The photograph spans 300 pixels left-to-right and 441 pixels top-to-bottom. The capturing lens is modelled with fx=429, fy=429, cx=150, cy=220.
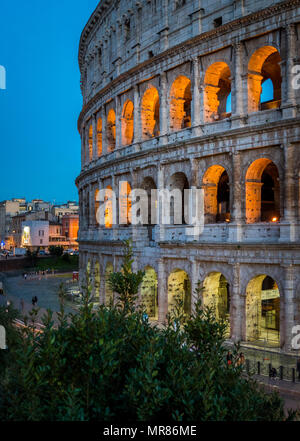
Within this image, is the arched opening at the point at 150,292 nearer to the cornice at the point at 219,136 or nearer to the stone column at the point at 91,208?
the cornice at the point at 219,136

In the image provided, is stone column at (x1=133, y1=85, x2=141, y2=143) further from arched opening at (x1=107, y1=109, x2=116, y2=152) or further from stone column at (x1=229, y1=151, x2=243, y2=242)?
stone column at (x1=229, y1=151, x2=243, y2=242)

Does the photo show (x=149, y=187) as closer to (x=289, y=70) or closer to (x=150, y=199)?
(x=150, y=199)

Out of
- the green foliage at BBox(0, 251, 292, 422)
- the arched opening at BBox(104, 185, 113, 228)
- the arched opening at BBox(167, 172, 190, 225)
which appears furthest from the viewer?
the arched opening at BBox(104, 185, 113, 228)

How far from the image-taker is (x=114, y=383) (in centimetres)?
770

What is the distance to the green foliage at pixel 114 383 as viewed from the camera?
22.0 ft

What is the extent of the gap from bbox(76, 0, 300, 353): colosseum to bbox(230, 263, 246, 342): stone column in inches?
1.9

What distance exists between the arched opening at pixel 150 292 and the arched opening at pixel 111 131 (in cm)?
1028

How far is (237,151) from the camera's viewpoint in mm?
20609

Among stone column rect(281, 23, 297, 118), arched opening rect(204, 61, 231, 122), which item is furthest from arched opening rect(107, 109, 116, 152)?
stone column rect(281, 23, 297, 118)

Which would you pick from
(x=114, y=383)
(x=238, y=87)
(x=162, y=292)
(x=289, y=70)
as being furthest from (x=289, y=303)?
(x=114, y=383)

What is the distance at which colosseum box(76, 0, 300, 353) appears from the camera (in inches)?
748

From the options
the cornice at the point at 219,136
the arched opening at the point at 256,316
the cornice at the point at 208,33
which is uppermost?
the cornice at the point at 208,33

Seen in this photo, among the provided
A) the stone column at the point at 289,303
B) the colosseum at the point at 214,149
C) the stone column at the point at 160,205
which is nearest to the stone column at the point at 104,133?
the colosseum at the point at 214,149
